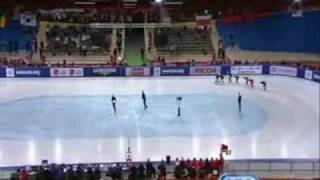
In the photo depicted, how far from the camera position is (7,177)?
13.7m

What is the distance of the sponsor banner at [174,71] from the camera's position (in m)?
32.1

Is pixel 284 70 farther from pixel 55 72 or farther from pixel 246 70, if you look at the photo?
pixel 55 72

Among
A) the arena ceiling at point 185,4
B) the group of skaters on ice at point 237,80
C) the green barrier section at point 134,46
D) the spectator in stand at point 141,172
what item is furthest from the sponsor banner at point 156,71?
the spectator in stand at point 141,172

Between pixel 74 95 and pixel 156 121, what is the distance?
613 cm

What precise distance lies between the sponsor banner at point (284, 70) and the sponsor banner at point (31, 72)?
41.4 ft

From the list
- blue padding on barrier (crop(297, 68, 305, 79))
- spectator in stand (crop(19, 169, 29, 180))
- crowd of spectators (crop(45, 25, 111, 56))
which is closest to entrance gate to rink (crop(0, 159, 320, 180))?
spectator in stand (crop(19, 169, 29, 180))

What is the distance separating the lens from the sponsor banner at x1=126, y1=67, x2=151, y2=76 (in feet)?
105

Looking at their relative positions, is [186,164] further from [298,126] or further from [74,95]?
[74,95]

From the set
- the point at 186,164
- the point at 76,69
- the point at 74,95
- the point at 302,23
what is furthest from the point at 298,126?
the point at 76,69

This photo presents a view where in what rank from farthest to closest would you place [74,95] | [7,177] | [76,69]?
[76,69], [74,95], [7,177]

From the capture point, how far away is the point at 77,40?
35.5 metres

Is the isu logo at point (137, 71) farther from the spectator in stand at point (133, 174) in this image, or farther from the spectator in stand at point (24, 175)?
the spectator in stand at point (24, 175)

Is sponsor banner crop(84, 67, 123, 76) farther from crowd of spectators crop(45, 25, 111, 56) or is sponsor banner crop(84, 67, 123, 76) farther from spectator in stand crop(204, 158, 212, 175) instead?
spectator in stand crop(204, 158, 212, 175)

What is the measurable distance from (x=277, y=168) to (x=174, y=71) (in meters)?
18.2
